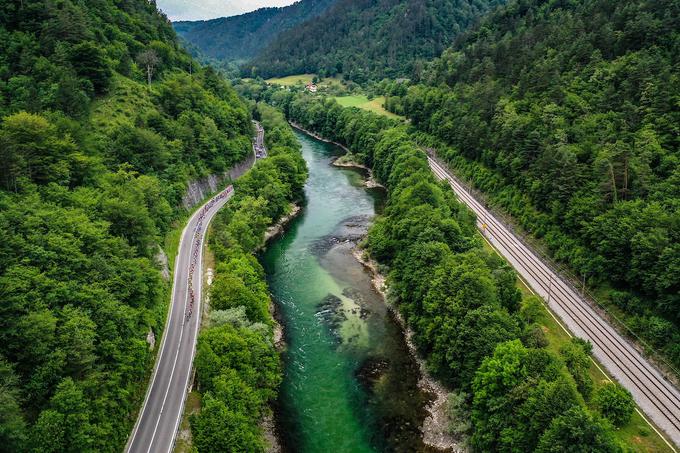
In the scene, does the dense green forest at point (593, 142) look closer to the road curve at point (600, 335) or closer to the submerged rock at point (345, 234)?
the road curve at point (600, 335)

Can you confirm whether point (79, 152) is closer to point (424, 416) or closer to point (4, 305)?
point (4, 305)

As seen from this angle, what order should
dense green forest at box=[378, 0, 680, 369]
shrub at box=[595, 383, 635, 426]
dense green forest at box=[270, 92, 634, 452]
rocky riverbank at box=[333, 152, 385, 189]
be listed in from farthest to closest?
rocky riverbank at box=[333, 152, 385, 189], dense green forest at box=[378, 0, 680, 369], shrub at box=[595, 383, 635, 426], dense green forest at box=[270, 92, 634, 452]

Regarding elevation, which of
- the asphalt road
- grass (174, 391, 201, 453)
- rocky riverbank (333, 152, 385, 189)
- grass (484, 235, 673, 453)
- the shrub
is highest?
grass (174, 391, 201, 453)

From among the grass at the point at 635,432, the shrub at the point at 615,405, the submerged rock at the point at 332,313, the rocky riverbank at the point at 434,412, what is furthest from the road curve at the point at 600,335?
the submerged rock at the point at 332,313

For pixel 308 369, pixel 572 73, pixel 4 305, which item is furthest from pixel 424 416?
pixel 572 73

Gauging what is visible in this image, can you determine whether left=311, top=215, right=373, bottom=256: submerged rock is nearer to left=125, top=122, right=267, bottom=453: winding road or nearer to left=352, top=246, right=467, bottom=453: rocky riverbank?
left=125, top=122, right=267, bottom=453: winding road

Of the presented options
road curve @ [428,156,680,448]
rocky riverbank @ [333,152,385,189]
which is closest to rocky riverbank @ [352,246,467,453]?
road curve @ [428,156,680,448]

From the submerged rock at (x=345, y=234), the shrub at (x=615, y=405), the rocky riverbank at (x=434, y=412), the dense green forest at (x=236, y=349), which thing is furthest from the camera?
the submerged rock at (x=345, y=234)
